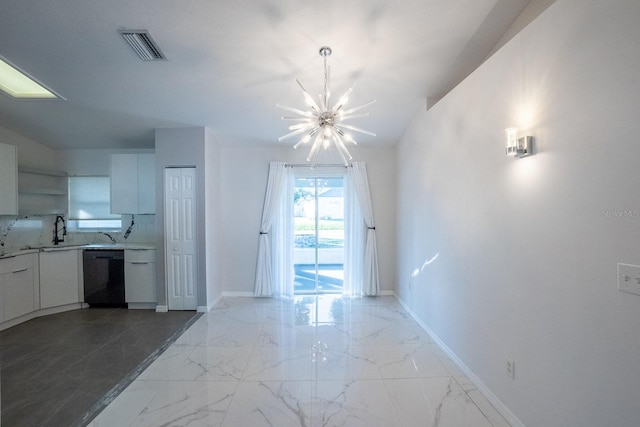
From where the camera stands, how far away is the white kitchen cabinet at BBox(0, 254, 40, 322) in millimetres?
3477

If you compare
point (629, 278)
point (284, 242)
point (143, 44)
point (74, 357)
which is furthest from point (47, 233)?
point (629, 278)

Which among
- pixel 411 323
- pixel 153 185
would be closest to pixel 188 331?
pixel 153 185

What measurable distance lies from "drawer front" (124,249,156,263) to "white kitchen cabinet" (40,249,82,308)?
787mm

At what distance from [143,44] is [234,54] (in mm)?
763

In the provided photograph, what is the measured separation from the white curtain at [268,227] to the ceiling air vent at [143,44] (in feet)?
7.63

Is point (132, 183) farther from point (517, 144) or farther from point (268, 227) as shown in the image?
point (517, 144)

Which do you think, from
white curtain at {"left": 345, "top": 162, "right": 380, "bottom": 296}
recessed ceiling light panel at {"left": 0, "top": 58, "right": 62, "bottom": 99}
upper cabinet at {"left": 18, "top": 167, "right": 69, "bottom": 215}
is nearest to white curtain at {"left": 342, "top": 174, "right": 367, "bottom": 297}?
white curtain at {"left": 345, "top": 162, "right": 380, "bottom": 296}

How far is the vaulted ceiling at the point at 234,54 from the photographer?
218 centimetres

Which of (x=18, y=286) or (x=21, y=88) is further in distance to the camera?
(x=18, y=286)

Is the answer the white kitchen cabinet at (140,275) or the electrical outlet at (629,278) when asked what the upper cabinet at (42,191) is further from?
the electrical outlet at (629,278)

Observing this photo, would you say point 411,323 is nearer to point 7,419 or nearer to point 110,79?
point 7,419

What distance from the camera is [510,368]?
1.96 meters

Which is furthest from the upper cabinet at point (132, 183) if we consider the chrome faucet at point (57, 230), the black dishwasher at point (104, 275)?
the chrome faucet at point (57, 230)

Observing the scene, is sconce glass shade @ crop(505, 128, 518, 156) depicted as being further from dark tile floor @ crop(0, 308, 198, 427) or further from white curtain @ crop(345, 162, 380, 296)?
dark tile floor @ crop(0, 308, 198, 427)
